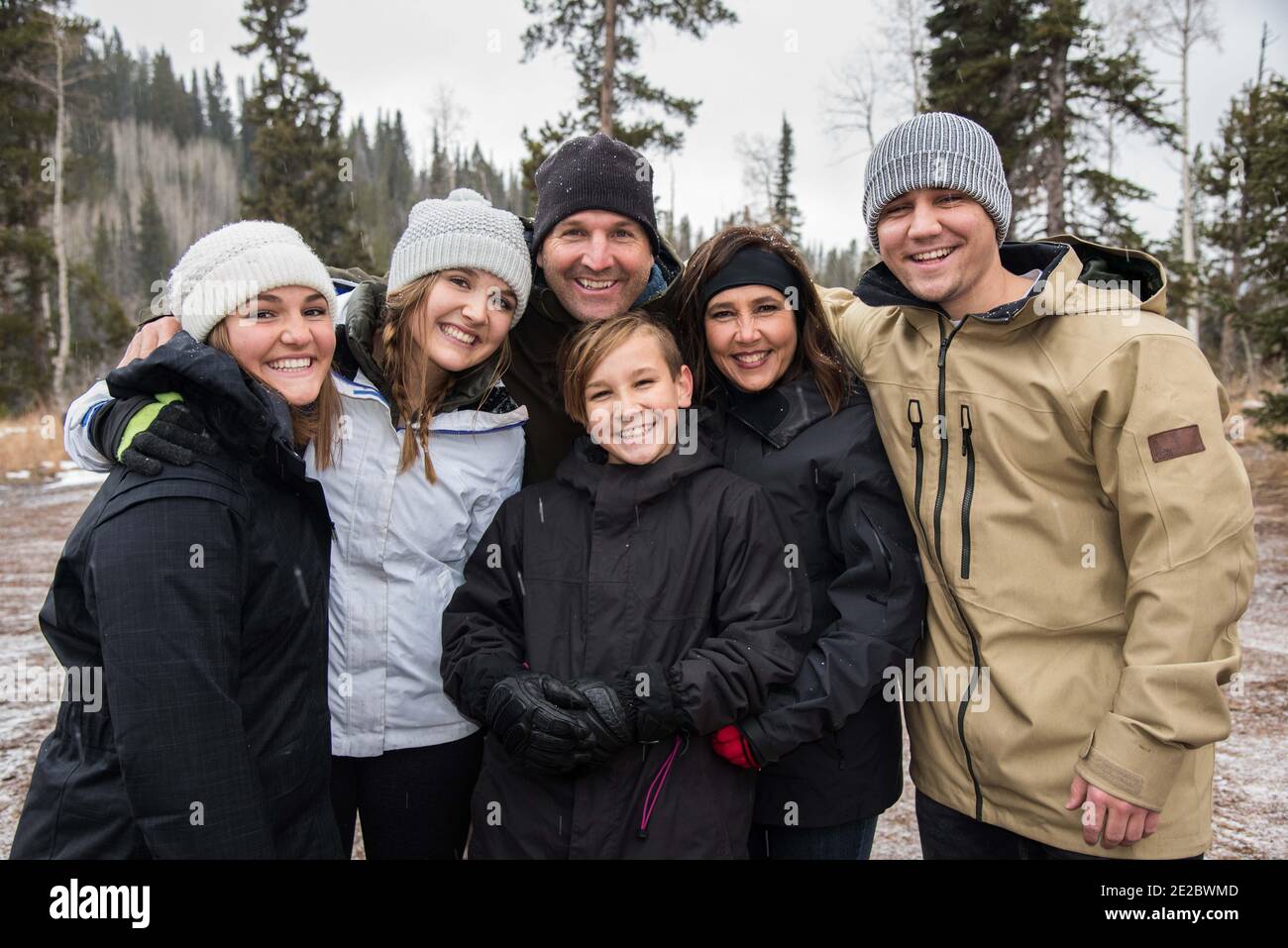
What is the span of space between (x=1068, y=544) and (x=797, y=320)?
1.08 metres

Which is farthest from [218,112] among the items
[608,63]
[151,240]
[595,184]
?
[595,184]

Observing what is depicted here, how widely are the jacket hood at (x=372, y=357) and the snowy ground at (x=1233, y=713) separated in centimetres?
297

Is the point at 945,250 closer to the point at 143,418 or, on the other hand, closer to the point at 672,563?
the point at 672,563

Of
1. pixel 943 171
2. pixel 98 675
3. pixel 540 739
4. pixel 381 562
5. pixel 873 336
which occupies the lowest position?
pixel 540 739

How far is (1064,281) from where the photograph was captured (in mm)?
2135

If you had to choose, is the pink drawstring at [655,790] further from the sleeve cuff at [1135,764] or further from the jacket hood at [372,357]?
the jacket hood at [372,357]

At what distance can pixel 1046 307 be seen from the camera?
2.09 m

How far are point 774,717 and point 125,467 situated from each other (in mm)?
1723

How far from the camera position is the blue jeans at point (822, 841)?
2379mm

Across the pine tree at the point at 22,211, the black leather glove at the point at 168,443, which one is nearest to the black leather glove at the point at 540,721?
the black leather glove at the point at 168,443

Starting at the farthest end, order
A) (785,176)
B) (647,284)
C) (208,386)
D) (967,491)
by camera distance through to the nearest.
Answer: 1. (785,176)
2. (647,284)
3. (967,491)
4. (208,386)

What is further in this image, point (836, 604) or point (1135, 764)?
point (836, 604)

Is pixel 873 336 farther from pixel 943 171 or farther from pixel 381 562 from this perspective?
pixel 381 562
